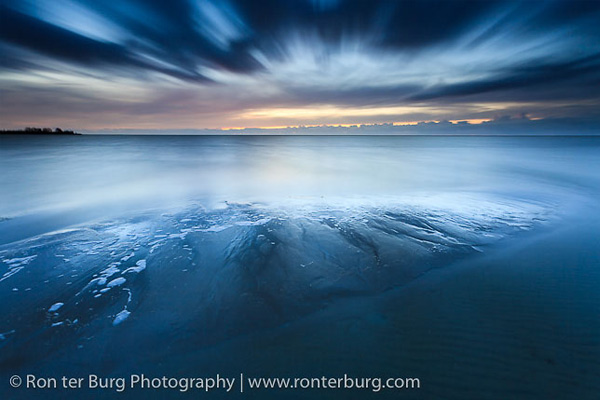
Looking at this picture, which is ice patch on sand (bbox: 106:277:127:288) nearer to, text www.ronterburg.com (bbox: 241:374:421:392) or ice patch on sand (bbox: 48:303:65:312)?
ice patch on sand (bbox: 48:303:65:312)

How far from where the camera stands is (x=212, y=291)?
4.61 metres

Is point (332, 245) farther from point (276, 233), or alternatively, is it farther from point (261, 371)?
point (261, 371)

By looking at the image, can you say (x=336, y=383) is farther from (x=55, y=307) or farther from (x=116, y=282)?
(x=55, y=307)
